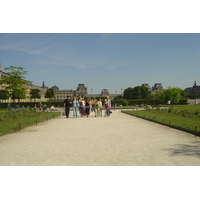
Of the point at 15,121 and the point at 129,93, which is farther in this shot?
the point at 129,93

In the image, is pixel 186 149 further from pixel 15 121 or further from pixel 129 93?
pixel 129 93

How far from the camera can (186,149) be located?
5828 millimetres

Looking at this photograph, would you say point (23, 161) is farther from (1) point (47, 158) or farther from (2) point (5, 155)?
(2) point (5, 155)

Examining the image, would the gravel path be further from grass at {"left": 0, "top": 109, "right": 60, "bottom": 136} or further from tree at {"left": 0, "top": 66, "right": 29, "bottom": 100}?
tree at {"left": 0, "top": 66, "right": 29, "bottom": 100}

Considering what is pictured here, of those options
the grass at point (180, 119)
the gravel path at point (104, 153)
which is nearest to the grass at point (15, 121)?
the gravel path at point (104, 153)

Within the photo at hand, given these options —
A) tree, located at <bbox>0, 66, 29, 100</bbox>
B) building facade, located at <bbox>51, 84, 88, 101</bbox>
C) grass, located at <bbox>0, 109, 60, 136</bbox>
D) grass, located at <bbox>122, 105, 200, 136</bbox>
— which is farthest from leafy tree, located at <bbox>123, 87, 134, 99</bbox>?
grass, located at <bbox>0, 109, 60, 136</bbox>

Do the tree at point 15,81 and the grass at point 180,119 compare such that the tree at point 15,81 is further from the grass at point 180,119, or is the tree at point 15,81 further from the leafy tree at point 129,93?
the leafy tree at point 129,93

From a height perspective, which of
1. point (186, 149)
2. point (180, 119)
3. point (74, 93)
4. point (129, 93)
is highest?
point (74, 93)

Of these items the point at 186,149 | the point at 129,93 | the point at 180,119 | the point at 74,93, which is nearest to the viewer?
the point at 186,149

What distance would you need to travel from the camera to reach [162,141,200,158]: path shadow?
17.6ft

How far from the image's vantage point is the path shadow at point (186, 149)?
17.6 feet

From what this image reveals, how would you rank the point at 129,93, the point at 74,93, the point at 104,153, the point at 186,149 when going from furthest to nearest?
the point at 74,93
the point at 129,93
the point at 186,149
the point at 104,153

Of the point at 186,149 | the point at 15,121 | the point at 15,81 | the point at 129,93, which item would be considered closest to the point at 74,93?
the point at 129,93

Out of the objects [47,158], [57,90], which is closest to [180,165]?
[47,158]
